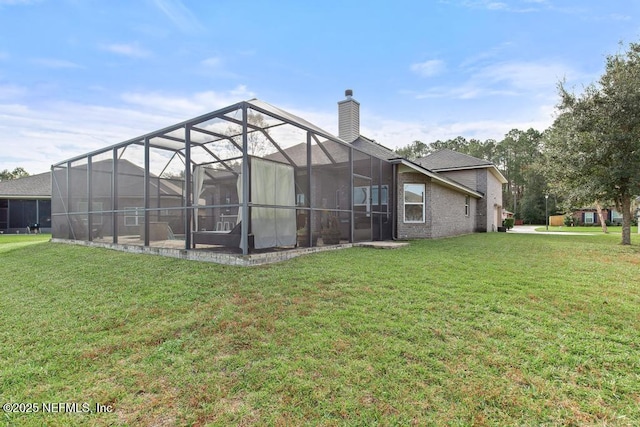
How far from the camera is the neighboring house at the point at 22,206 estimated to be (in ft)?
63.9

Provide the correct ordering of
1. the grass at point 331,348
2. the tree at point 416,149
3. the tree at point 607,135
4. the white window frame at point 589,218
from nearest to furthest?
the grass at point 331,348
the tree at point 607,135
the white window frame at point 589,218
the tree at point 416,149

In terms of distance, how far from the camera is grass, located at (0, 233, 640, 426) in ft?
7.07

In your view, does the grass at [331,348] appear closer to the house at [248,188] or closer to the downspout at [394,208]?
the house at [248,188]

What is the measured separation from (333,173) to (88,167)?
7.75 m

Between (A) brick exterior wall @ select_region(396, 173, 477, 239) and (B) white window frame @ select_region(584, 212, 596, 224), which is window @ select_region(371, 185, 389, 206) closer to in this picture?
(A) brick exterior wall @ select_region(396, 173, 477, 239)

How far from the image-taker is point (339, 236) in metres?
8.47

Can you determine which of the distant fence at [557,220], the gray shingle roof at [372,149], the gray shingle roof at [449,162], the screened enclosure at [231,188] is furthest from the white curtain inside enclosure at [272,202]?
the distant fence at [557,220]

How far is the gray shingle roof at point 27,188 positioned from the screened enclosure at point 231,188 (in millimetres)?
11174

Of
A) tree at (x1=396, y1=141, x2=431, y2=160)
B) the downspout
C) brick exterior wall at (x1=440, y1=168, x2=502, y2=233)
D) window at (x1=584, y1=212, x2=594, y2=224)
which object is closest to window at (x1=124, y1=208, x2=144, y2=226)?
the downspout

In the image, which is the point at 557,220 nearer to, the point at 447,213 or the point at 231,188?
the point at 447,213

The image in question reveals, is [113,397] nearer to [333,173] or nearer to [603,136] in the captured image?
[333,173]

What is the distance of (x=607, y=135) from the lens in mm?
9875

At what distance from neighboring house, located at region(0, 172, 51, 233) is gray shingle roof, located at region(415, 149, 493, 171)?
76.8 feet

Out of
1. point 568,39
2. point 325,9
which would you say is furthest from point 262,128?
point 568,39
